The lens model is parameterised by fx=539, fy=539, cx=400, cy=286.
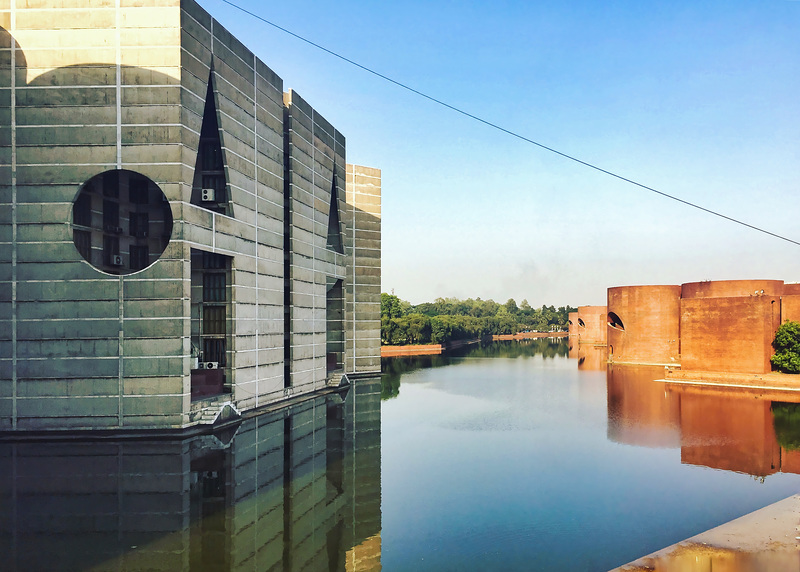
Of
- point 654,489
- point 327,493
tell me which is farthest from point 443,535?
point 654,489

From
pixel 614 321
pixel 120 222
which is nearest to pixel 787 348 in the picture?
pixel 614 321

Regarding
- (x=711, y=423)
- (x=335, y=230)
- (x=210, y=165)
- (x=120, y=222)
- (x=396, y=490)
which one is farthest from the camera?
(x=335, y=230)

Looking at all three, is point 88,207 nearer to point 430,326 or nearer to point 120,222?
point 120,222

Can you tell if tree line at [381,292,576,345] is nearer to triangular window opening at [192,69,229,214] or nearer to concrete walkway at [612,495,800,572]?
triangular window opening at [192,69,229,214]

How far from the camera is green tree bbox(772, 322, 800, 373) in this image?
44625mm

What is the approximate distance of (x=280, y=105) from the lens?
3659 cm

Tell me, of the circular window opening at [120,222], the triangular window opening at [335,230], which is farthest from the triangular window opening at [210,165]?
the triangular window opening at [335,230]

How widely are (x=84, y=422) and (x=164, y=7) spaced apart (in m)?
20.3

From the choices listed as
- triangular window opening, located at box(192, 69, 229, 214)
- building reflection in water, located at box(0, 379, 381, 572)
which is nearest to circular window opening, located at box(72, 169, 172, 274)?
triangular window opening, located at box(192, 69, 229, 214)

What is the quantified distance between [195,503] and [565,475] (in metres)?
13.2

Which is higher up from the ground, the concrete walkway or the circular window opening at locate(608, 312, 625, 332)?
the circular window opening at locate(608, 312, 625, 332)

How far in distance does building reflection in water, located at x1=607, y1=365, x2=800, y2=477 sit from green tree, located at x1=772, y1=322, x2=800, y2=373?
5.48 m

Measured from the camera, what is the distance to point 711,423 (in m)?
29.7

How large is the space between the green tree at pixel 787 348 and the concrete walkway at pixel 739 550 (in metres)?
Result: 36.3
